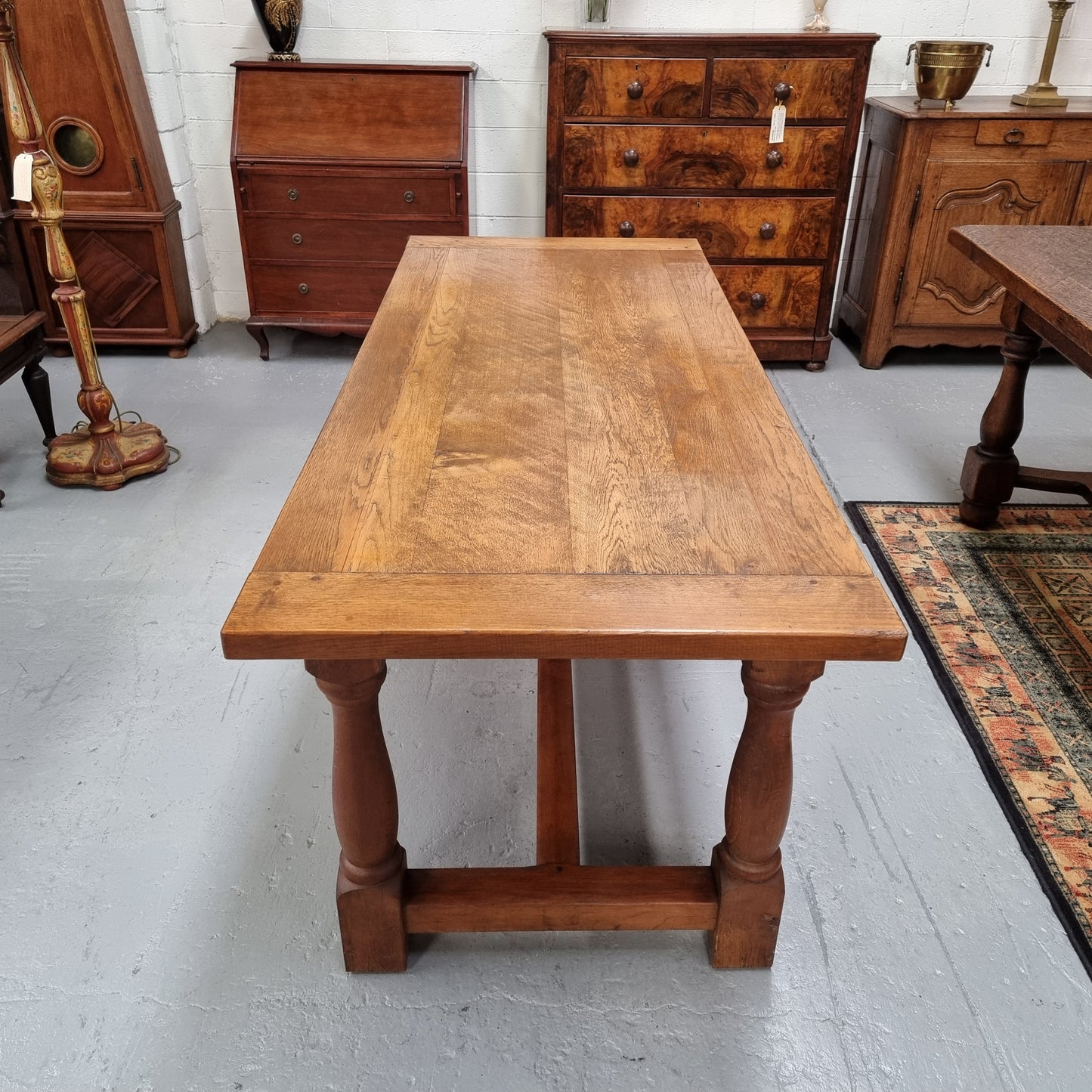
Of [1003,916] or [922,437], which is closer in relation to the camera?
[1003,916]

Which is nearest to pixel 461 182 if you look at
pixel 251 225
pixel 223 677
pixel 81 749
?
pixel 251 225

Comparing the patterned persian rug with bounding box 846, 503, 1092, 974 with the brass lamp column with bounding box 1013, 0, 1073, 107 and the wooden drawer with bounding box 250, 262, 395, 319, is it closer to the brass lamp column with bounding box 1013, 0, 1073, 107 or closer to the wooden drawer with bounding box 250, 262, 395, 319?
the brass lamp column with bounding box 1013, 0, 1073, 107

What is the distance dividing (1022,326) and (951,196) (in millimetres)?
1325

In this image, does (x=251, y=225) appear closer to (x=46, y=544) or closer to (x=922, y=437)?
(x=46, y=544)

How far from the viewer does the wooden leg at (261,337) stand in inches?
156

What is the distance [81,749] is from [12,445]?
169 centimetres

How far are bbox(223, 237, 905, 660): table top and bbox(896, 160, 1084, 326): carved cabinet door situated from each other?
6.58 feet

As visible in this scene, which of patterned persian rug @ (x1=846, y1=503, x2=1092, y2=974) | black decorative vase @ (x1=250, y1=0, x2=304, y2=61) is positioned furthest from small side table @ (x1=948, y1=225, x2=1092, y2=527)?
black decorative vase @ (x1=250, y1=0, x2=304, y2=61)

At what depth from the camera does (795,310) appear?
3.93 metres

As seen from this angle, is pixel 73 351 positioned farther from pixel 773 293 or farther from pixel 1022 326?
pixel 1022 326

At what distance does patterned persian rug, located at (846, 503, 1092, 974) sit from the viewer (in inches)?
74.3

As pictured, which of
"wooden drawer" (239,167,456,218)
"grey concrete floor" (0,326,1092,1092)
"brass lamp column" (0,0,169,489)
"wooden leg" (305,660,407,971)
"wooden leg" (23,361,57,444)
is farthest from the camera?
"wooden drawer" (239,167,456,218)

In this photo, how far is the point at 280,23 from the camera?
3.73 metres

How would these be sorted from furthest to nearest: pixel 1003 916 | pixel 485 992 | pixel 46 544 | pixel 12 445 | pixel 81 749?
1. pixel 12 445
2. pixel 46 544
3. pixel 81 749
4. pixel 1003 916
5. pixel 485 992
